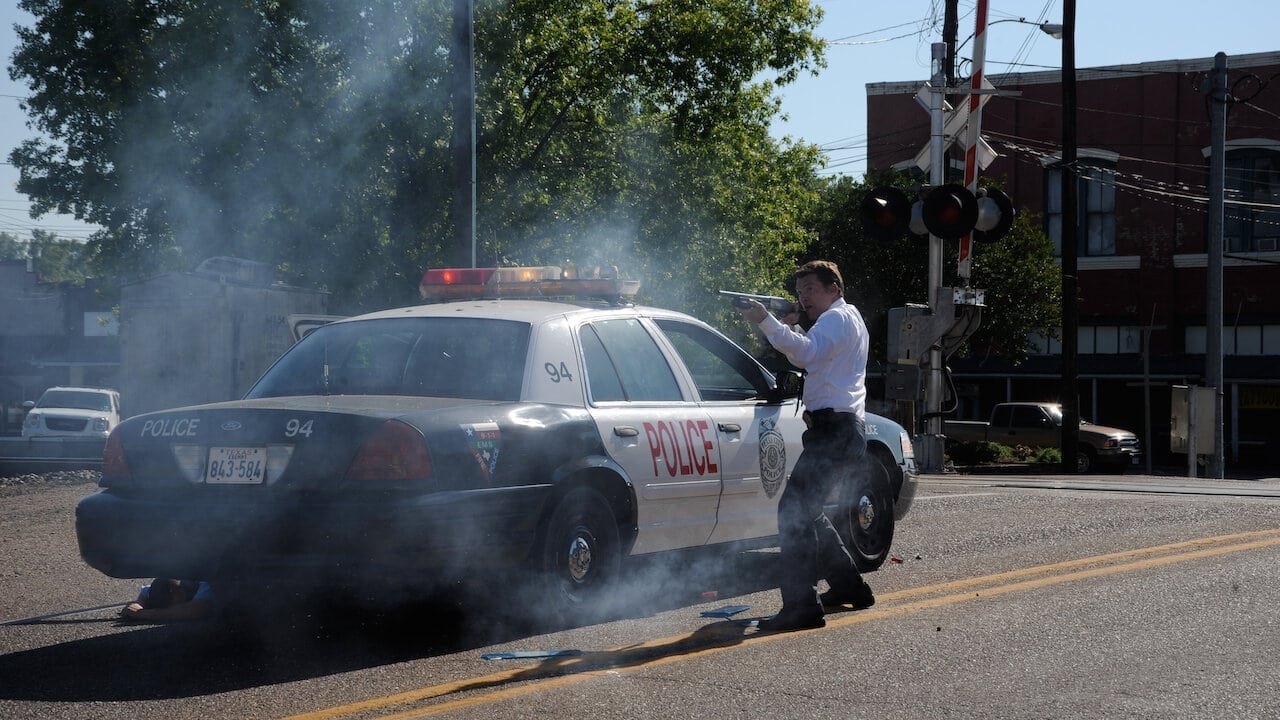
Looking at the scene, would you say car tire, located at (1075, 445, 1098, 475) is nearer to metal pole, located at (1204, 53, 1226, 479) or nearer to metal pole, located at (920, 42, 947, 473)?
metal pole, located at (1204, 53, 1226, 479)

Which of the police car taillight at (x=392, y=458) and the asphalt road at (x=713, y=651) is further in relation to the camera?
the police car taillight at (x=392, y=458)

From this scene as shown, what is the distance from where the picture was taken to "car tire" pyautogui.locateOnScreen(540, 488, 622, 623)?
5.90 meters

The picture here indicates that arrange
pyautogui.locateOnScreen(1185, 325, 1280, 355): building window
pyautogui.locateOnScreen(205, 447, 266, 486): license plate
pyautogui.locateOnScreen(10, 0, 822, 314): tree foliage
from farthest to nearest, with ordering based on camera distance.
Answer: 1. pyautogui.locateOnScreen(1185, 325, 1280, 355): building window
2. pyautogui.locateOnScreen(10, 0, 822, 314): tree foliage
3. pyautogui.locateOnScreen(205, 447, 266, 486): license plate

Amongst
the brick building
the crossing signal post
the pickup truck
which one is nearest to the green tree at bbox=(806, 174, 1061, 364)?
the pickup truck

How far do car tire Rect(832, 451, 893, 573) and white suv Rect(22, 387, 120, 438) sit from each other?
20.6 m

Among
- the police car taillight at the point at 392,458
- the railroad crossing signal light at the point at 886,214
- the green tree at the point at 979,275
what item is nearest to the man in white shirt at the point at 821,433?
the police car taillight at the point at 392,458

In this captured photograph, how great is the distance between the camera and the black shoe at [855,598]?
653 cm

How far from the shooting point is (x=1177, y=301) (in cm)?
4019

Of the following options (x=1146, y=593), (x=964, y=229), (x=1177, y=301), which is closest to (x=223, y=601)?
(x=1146, y=593)

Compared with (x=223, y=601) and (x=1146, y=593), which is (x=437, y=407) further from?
(x=1146, y=593)

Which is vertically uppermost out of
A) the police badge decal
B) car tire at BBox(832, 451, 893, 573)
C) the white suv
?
the police badge decal

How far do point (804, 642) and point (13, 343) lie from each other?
228ft

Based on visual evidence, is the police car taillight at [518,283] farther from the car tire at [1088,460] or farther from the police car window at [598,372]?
the car tire at [1088,460]

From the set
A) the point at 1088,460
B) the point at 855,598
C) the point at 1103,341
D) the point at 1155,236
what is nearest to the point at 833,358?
the point at 855,598
